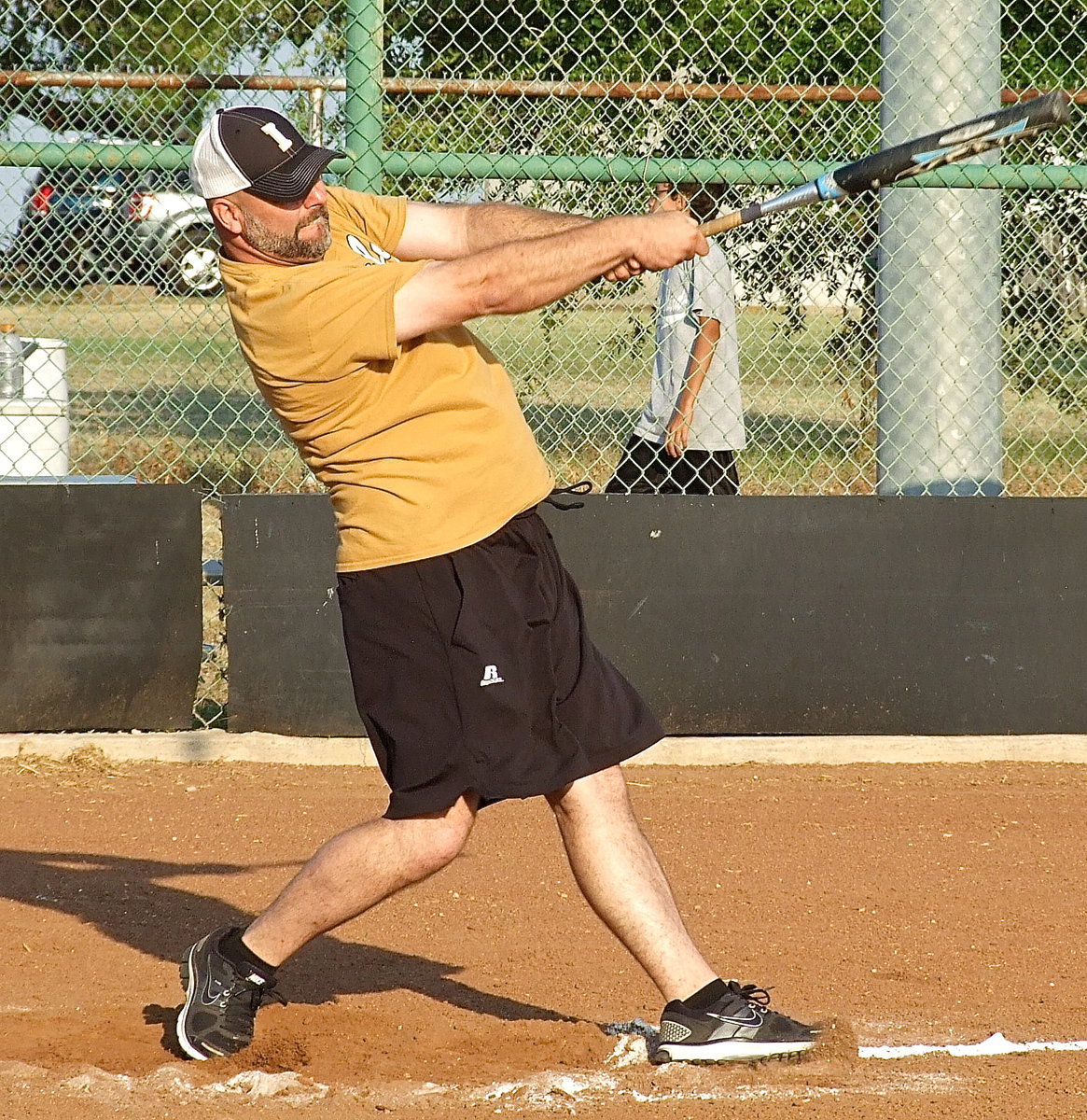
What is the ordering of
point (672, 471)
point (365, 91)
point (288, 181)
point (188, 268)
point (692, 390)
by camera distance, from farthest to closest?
1. point (188, 268)
2. point (672, 471)
3. point (692, 390)
4. point (365, 91)
5. point (288, 181)

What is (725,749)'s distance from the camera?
5.94 m

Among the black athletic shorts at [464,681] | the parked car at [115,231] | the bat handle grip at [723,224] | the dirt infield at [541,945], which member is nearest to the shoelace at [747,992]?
the dirt infield at [541,945]

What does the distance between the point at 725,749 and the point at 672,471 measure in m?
1.11

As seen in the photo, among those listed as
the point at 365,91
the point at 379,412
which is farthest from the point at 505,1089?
the point at 365,91

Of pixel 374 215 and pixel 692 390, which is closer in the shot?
pixel 374 215

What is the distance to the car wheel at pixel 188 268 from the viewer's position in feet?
21.0

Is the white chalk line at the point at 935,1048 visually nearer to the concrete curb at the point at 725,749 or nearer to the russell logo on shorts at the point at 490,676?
the russell logo on shorts at the point at 490,676

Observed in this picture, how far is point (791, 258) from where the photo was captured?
6.84 meters

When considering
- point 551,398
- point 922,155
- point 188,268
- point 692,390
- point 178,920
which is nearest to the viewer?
point 922,155

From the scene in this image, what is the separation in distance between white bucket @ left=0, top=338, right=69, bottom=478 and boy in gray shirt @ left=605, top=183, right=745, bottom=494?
2.32m

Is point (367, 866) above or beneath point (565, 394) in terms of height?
beneath

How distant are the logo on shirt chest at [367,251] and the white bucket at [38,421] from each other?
3.19 metres

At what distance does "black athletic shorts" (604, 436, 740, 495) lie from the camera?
6.17 metres

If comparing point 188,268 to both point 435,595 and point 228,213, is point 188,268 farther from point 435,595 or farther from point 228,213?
point 435,595
